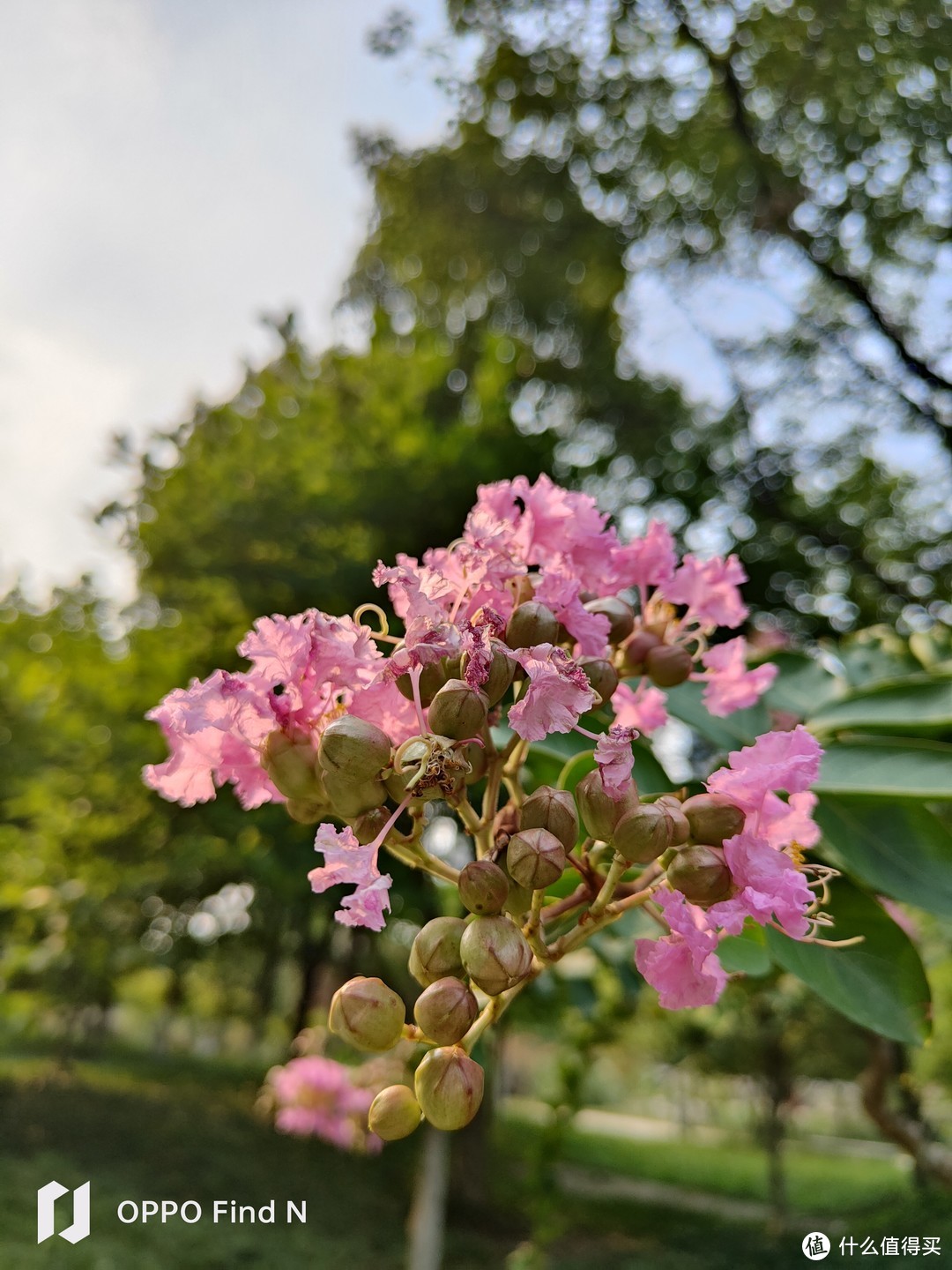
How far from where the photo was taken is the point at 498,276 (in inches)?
194

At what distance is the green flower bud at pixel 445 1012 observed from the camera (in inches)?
22.7

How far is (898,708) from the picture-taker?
1193mm

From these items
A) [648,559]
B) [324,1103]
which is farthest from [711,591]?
[324,1103]

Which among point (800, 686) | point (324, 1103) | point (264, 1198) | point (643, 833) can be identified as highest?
point (800, 686)

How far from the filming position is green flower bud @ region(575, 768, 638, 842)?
0.61 meters

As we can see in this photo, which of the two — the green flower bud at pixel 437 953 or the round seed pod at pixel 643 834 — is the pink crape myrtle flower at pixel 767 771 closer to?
the round seed pod at pixel 643 834

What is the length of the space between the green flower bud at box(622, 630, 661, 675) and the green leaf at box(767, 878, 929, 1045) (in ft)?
0.96

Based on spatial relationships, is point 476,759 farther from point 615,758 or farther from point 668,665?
point 668,665

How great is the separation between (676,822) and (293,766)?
0.28m

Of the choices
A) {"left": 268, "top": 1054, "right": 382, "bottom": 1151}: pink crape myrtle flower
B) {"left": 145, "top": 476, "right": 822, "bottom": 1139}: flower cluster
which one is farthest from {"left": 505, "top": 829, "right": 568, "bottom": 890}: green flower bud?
{"left": 268, "top": 1054, "right": 382, "bottom": 1151}: pink crape myrtle flower

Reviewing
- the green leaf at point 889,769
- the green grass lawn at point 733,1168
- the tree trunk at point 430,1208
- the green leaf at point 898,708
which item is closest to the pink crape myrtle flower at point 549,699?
the green leaf at point 889,769

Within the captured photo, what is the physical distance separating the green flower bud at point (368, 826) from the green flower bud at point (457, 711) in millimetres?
76

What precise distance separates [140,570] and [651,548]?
182 inches

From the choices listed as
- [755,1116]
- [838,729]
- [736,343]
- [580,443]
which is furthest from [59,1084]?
[755,1116]
